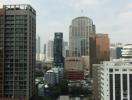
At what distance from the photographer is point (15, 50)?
829 inches

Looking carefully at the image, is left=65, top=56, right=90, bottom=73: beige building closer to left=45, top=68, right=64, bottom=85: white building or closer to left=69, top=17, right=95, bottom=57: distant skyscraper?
left=45, top=68, right=64, bottom=85: white building

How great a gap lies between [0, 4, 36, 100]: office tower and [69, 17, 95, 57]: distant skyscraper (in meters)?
40.9

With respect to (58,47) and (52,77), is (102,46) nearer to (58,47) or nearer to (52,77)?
(58,47)

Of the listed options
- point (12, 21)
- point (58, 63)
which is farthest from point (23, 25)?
point (58, 63)

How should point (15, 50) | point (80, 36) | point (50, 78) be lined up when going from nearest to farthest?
1. point (15, 50)
2. point (50, 78)
3. point (80, 36)

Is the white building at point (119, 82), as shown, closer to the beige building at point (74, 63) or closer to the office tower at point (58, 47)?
the beige building at point (74, 63)

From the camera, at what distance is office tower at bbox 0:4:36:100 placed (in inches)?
816

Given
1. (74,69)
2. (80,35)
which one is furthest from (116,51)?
(80,35)

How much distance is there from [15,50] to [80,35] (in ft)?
141

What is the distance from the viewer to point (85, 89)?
32.2m

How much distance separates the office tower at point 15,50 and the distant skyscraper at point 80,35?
134 feet

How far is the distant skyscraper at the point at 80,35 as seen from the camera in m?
62.3

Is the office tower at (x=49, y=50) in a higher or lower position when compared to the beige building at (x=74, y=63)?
higher

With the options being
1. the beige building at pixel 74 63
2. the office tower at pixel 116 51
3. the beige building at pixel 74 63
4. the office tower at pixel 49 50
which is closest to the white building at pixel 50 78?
the beige building at pixel 74 63
